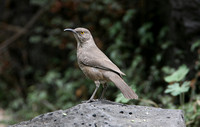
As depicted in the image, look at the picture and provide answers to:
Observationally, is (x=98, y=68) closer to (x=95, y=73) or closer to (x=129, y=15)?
(x=95, y=73)

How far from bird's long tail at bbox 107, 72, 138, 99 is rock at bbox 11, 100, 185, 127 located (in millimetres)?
241

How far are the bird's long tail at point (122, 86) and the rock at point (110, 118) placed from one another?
9.5 inches

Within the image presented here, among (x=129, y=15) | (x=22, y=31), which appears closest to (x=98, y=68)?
(x=129, y=15)

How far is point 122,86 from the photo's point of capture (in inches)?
193

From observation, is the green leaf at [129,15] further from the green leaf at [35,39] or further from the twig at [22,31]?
the green leaf at [35,39]

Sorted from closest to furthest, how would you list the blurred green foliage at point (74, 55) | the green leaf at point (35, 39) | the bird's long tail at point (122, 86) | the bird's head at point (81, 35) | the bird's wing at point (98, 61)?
the bird's long tail at point (122, 86)
the bird's wing at point (98, 61)
the bird's head at point (81, 35)
the blurred green foliage at point (74, 55)
the green leaf at point (35, 39)

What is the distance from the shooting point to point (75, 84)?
1027cm

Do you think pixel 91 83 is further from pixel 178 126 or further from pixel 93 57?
pixel 178 126

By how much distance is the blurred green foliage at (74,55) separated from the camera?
8.75m

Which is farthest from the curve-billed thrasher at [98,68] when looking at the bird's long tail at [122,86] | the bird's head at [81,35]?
the bird's head at [81,35]

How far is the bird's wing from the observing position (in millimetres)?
5309

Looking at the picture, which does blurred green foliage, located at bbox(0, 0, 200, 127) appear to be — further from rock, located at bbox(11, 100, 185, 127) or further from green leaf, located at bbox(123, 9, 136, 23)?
rock, located at bbox(11, 100, 185, 127)

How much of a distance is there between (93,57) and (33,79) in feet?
23.0

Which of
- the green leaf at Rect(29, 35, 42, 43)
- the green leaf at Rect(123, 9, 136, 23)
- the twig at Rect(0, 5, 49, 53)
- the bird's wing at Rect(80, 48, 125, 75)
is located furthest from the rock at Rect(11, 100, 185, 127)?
the twig at Rect(0, 5, 49, 53)
